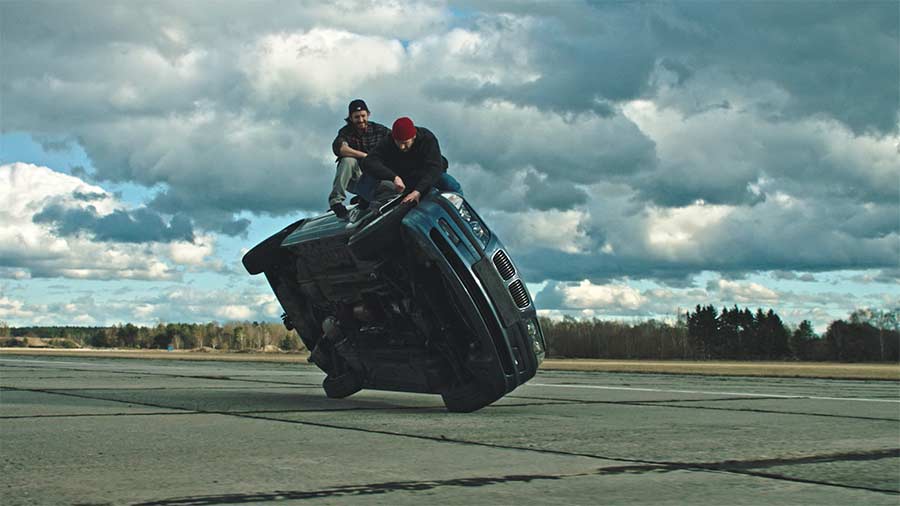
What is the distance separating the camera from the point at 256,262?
352 inches

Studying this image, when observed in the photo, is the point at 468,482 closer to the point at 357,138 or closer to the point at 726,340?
the point at 357,138

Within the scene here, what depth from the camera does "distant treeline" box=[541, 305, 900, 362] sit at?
134000 mm

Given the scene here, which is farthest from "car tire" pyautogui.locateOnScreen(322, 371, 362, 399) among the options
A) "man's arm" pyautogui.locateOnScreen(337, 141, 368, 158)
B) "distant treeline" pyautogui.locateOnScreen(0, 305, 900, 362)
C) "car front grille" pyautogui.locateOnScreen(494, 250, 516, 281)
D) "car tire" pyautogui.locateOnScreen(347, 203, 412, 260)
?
"distant treeline" pyautogui.locateOnScreen(0, 305, 900, 362)

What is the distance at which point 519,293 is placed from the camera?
7.60 meters

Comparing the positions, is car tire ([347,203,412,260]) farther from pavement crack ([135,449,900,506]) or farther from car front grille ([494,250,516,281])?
pavement crack ([135,449,900,506])

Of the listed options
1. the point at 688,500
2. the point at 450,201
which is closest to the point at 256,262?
the point at 450,201

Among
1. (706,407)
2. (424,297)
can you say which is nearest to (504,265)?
(424,297)

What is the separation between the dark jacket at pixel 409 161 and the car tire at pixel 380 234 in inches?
16.5

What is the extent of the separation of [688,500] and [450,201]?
425 cm

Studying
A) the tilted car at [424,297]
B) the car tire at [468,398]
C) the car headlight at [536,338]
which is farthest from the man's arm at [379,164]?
the car tire at [468,398]

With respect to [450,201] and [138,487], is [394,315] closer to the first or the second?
[450,201]

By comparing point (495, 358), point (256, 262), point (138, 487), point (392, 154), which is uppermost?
point (392, 154)

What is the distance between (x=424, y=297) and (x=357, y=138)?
6.46 ft

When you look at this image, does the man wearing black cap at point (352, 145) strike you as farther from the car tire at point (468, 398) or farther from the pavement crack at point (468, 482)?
the pavement crack at point (468, 482)
